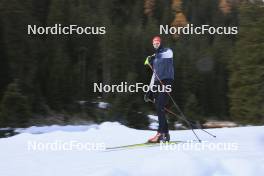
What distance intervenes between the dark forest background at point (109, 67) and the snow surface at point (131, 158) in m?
22.2

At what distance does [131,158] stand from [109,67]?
4007 centimetres

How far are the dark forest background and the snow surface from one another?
22.2 m

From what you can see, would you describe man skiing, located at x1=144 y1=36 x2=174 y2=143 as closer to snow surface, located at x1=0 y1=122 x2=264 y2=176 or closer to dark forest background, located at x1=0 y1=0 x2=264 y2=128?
snow surface, located at x1=0 y1=122 x2=264 y2=176

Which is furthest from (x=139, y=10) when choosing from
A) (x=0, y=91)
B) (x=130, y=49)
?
(x=0, y=91)

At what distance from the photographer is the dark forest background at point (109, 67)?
32.1 metres

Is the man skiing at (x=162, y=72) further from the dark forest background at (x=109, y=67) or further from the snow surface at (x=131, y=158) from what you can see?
the dark forest background at (x=109, y=67)

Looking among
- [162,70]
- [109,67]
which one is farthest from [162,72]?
[109,67]

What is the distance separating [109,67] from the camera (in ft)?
154

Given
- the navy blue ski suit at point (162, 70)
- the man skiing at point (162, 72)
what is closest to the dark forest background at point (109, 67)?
the man skiing at point (162, 72)

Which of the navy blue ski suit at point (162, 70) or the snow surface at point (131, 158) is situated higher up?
the navy blue ski suit at point (162, 70)

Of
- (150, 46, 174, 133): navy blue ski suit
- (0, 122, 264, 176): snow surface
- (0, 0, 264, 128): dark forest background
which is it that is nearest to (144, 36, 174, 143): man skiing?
(150, 46, 174, 133): navy blue ski suit

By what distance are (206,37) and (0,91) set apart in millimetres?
32628

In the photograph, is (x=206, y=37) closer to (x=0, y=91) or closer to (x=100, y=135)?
(x=0, y=91)

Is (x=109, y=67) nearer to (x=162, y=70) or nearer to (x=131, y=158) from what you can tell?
(x=162, y=70)
